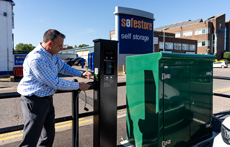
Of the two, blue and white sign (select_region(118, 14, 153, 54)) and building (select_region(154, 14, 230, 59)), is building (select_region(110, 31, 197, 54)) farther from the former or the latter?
blue and white sign (select_region(118, 14, 153, 54))

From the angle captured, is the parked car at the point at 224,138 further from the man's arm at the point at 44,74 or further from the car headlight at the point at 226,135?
the man's arm at the point at 44,74

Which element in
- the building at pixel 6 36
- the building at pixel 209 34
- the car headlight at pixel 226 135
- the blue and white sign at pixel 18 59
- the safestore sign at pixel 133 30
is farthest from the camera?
the building at pixel 209 34

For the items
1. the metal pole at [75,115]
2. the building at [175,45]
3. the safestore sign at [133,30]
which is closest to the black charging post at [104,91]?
the metal pole at [75,115]

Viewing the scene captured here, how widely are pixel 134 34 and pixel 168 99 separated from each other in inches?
699

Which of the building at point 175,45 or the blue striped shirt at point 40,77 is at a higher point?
the building at point 175,45

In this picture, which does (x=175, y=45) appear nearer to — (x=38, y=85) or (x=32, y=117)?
(x=38, y=85)

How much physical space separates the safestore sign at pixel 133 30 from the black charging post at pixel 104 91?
16.2 metres

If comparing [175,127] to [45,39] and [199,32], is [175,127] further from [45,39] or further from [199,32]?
[199,32]

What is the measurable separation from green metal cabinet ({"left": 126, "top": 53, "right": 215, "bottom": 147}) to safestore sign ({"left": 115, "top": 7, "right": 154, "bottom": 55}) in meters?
15.9

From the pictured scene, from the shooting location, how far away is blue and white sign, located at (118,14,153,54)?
18484 millimetres

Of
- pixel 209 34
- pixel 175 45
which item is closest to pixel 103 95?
pixel 175 45

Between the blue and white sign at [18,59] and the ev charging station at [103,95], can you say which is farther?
the blue and white sign at [18,59]

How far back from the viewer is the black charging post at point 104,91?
234cm

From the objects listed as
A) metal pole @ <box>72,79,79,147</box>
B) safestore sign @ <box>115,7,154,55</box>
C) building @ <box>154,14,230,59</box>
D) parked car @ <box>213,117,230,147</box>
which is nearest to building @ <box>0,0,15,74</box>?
safestore sign @ <box>115,7,154,55</box>
